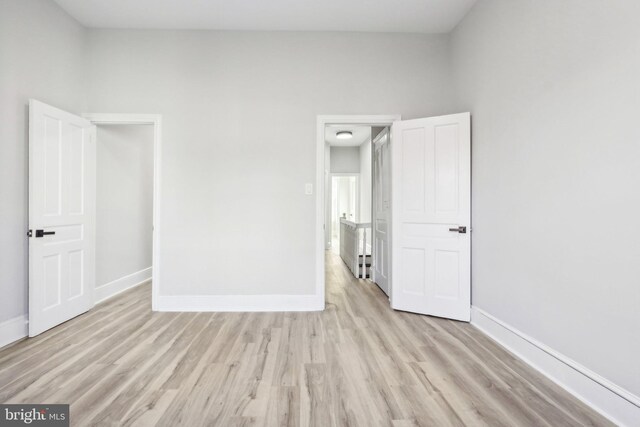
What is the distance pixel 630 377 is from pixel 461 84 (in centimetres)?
276

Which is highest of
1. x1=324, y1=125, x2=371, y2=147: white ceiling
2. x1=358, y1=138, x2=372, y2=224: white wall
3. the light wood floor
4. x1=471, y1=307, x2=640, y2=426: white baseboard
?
x1=324, y1=125, x2=371, y2=147: white ceiling

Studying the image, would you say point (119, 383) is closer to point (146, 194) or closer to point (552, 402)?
point (552, 402)

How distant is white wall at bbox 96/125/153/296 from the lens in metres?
3.57

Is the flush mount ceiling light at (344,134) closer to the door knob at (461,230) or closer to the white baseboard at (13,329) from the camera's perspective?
the door knob at (461,230)

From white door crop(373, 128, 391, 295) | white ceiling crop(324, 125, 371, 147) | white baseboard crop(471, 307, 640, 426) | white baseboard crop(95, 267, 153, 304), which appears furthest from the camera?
white ceiling crop(324, 125, 371, 147)

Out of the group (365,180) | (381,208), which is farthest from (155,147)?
(365,180)

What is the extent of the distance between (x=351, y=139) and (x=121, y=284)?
5800mm

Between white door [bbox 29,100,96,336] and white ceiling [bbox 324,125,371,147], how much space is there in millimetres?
4110

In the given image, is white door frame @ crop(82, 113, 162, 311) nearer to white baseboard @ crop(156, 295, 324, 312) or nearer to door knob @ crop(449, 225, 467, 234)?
white baseboard @ crop(156, 295, 324, 312)

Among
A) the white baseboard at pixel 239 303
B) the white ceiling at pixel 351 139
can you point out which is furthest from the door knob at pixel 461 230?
the white ceiling at pixel 351 139

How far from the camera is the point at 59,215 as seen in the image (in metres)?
2.77

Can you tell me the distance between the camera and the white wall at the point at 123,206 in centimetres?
357

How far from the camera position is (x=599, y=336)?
5.41ft

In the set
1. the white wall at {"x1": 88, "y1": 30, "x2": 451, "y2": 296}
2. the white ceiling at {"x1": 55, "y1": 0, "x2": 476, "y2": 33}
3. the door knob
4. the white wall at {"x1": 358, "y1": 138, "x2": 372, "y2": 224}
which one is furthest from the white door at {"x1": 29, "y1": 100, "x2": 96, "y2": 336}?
the white wall at {"x1": 358, "y1": 138, "x2": 372, "y2": 224}
